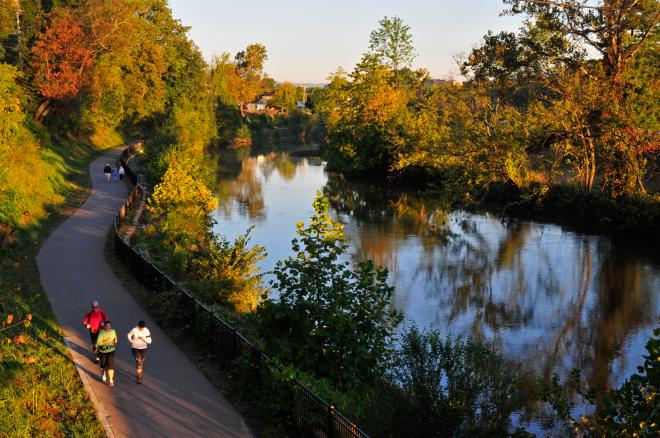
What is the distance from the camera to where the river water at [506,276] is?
15.8m

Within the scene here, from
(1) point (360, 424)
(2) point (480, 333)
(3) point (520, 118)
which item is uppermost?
(3) point (520, 118)

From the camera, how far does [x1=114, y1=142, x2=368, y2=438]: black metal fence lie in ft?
26.8

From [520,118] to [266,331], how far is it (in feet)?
92.1

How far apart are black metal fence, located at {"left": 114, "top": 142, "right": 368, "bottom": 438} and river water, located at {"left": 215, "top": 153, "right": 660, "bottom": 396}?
628cm

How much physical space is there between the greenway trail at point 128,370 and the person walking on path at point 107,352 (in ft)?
0.65

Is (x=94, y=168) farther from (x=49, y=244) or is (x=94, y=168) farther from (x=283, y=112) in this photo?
(x=283, y=112)

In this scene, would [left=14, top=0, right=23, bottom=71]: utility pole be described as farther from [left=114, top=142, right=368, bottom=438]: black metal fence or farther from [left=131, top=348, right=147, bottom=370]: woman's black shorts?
[left=131, top=348, right=147, bottom=370]: woman's black shorts

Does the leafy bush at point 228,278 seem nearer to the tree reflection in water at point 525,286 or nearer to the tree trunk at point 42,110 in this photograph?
the tree reflection in water at point 525,286

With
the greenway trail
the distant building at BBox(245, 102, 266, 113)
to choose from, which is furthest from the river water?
the distant building at BBox(245, 102, 266, 113)

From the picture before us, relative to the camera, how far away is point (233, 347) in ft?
37.2

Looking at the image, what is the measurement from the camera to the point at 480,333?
1655 cm

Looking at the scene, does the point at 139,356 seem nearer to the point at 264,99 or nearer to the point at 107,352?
the point at 107,352

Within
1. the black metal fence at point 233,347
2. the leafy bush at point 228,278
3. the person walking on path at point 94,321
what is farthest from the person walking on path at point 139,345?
the leafy bush at point 228,278

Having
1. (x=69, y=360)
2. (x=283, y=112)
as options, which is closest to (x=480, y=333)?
(x=69, y=360)
